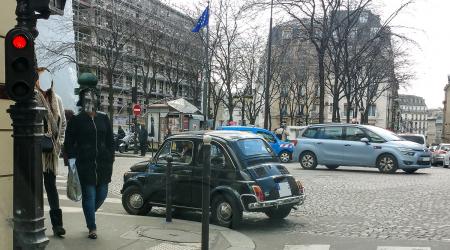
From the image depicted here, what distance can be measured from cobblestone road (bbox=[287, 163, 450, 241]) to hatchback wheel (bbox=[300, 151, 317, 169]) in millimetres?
4182

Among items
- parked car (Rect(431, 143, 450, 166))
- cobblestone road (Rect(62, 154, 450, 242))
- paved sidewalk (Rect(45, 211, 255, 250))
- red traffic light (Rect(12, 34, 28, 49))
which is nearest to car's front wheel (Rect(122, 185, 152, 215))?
paved sidewalk (Rect(45, 211, 255, 250))

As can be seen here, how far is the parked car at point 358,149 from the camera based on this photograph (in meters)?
16.0

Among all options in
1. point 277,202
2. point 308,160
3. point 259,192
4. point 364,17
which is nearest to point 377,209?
point 277,202

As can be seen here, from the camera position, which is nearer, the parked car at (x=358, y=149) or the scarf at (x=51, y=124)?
the scarf at (x=51, y=124)

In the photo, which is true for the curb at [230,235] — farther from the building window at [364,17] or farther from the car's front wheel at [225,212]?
the building window at [364,17]

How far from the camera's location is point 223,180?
7.69m

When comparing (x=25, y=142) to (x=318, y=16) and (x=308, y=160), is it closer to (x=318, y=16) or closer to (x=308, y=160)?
(x=308, y=160)

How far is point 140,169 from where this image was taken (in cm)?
879

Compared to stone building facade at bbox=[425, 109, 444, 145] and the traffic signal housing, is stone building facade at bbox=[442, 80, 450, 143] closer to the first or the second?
stone building facade at bbox=[425, 109, 444, 145]

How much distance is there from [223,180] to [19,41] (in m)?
4.19

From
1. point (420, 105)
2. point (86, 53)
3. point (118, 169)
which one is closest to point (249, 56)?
point (86, 53)

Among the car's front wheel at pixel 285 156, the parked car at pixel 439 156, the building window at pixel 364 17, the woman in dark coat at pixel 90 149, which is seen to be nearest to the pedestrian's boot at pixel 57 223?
the woman in dark coat at pixel 90 149

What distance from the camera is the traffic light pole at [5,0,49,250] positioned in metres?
4.19

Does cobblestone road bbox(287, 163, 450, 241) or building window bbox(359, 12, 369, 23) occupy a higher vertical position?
building window bbox(359, 12, 369, 23)
